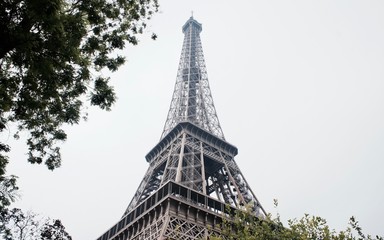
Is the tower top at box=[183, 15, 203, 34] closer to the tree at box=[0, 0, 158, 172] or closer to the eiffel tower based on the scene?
the eiffel tower

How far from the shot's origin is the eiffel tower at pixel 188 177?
2706cm

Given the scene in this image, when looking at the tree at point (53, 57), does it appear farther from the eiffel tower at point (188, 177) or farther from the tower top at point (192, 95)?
the tower top at point (192, 95)

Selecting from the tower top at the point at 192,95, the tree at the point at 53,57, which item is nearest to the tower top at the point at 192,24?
the tower top at the point at 192,95

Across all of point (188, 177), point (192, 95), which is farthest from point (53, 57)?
point (192, 95)

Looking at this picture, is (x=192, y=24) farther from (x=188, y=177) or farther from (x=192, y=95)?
(x=188, y=177)

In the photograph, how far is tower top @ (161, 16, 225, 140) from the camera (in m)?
49.9

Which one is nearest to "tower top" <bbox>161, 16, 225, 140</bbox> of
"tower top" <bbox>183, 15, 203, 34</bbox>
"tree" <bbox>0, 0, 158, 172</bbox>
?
"tower top" <bbox>183, 15, 203, 34</bbox>

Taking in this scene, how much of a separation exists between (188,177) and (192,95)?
79.5 feet

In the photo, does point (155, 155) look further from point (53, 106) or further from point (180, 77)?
point (53, 106)

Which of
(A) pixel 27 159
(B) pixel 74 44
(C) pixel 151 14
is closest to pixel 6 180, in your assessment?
(A) pixel 27 159

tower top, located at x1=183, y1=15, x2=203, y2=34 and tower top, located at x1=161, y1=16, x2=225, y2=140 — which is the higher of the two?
tower top, located at x1=183, y1=15, x2=203, y2=34

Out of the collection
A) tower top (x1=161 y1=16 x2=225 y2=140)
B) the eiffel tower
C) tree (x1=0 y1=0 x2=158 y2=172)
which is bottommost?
tree (x1=0 y1=0 x2=158 y2=172)

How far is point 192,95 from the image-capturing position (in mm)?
56812

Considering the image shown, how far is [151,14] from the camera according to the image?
38.0 ft
